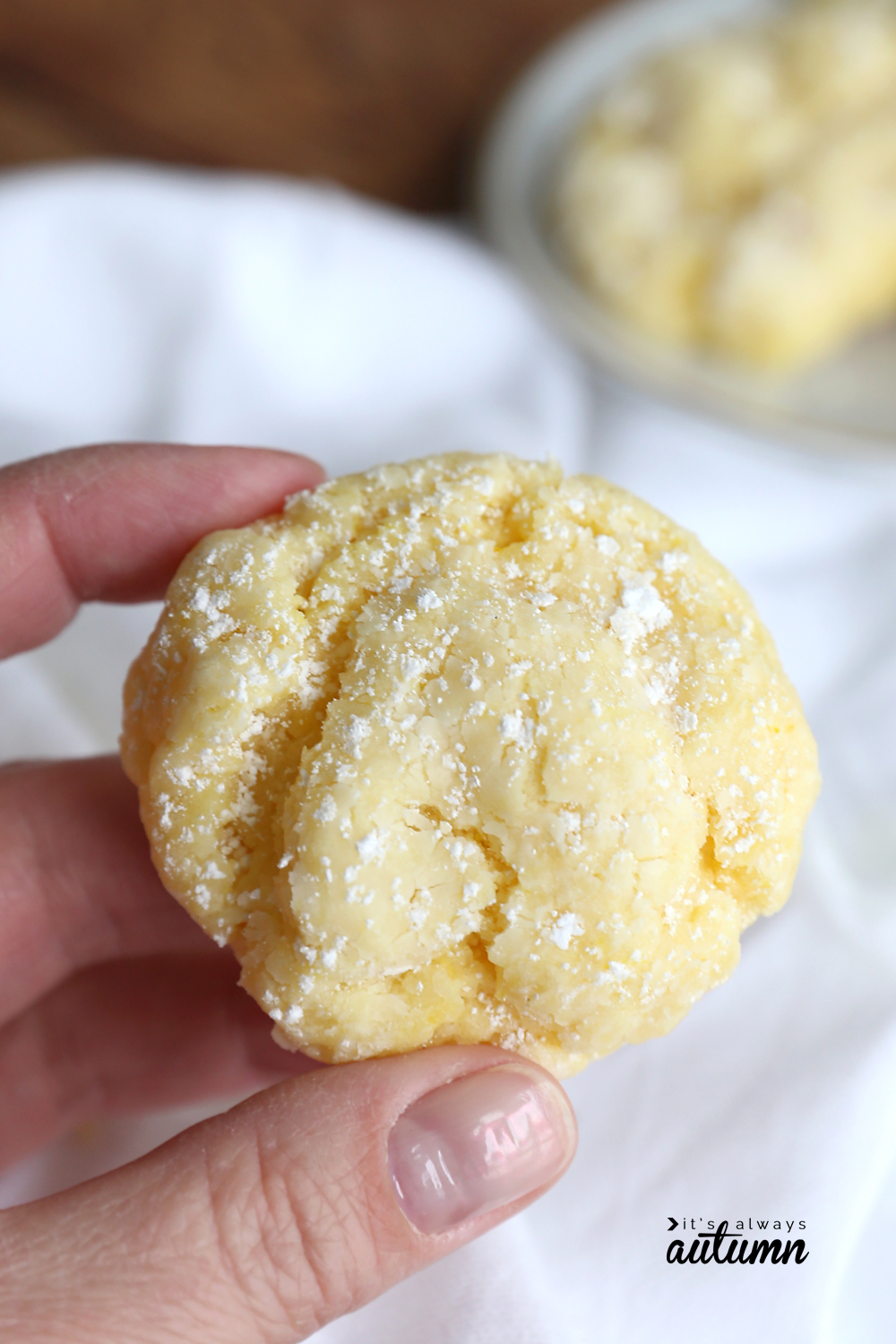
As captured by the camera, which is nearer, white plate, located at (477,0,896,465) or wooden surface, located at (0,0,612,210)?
white plate, located at (477,0,896,465)

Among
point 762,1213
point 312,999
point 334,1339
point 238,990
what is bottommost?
point 334,1339

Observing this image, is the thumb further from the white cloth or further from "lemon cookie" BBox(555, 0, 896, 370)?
"lemon cookie" BBox(555, 0, 896, 370)

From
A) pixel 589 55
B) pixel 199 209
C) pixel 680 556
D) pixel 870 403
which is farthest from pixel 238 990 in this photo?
pixel 589 55

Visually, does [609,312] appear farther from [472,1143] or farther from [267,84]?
[472,1143]

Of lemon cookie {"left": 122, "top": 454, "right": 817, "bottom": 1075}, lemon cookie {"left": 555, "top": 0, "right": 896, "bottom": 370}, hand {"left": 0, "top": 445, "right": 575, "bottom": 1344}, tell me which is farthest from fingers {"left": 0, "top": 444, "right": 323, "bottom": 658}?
lemon cookie {"left": 555, "top": 0, "right": 896, "bottom": 370}

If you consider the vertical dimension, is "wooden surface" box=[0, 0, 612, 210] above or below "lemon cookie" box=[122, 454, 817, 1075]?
above

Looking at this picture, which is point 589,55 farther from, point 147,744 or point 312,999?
point 312,999

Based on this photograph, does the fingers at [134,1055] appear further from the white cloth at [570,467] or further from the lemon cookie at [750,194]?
the lemon cookie at [750,194]
